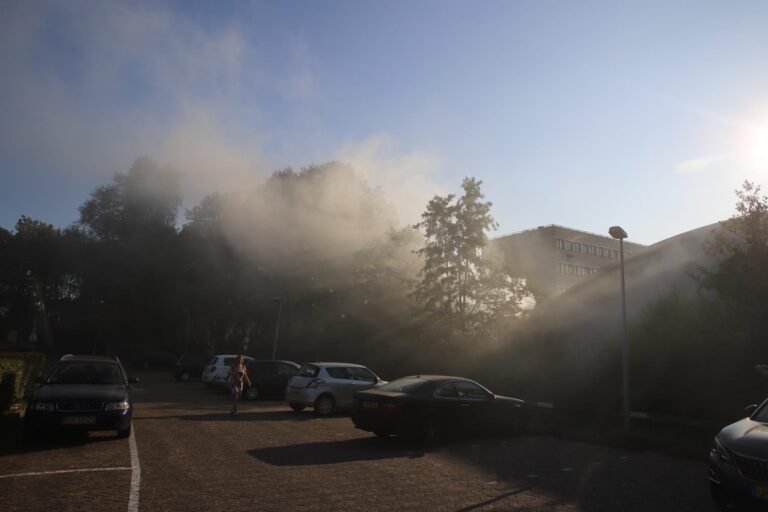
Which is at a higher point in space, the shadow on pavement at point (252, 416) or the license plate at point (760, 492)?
the license plate at point (760, 492)

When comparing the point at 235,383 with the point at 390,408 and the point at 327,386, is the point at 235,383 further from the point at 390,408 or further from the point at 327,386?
the point at 390,408

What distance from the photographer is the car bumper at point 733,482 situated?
510 cm

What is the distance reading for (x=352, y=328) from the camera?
32.2 m

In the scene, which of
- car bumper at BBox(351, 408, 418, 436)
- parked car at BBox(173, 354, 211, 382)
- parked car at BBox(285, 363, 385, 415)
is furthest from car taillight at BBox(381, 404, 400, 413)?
parked car at BBox(173, 354, 211, 382)

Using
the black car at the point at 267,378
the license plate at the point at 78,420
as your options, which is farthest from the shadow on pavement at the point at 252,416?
the license plate at the point at 78,420

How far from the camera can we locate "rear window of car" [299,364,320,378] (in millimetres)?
15273

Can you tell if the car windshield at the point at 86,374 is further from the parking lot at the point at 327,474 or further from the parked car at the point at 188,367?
the parked car at the point at 188,367

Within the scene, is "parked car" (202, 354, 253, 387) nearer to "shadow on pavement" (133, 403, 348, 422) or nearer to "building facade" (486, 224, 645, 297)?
"shadow on pavement" (133, 403, 348, 422)

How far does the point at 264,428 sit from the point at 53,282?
5940cm

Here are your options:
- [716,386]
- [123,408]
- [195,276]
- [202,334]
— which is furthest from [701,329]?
[202,334]

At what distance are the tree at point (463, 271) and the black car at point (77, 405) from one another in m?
18.9

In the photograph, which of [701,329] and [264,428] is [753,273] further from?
[264,428]

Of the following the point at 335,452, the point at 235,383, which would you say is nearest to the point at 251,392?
the point at 235,383

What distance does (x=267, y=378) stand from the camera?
64.1ft
